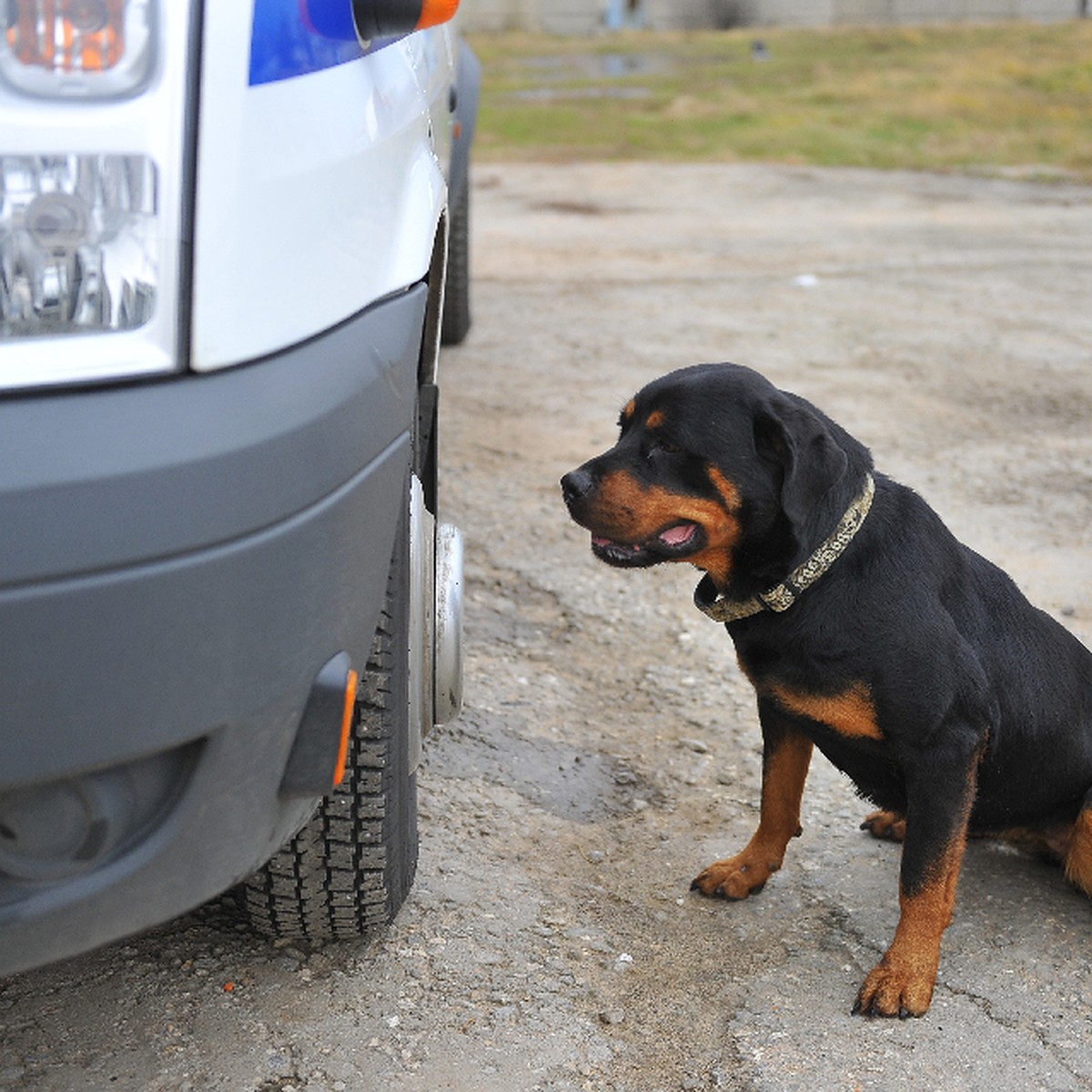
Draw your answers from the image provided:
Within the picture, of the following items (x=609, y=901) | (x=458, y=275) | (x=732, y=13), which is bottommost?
(x=732, y=13)

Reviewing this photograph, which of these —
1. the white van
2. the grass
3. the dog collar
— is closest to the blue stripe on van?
the white van

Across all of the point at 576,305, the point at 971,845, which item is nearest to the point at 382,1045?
the point at 971,845

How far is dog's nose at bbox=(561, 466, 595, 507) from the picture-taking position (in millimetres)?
2418

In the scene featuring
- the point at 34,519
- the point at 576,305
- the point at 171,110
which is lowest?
the point at 576,305

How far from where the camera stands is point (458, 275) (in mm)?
6367

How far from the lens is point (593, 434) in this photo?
210 inches

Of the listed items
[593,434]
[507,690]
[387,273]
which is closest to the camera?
[387,273]

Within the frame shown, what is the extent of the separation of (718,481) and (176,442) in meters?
1.17

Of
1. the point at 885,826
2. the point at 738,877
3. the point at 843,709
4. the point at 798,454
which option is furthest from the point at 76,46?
the point at 885,826

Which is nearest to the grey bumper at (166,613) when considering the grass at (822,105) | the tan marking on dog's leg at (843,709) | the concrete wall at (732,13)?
the tan marking on dog's leg at (843,709)

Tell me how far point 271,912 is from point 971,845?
5.11 feet

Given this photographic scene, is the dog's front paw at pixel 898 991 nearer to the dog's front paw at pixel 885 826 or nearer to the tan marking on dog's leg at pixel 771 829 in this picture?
the tan marking on dog's leg at pixel 771 829

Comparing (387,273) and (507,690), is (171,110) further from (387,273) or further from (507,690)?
(507,690)

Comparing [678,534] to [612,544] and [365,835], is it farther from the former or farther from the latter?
[365,835]
